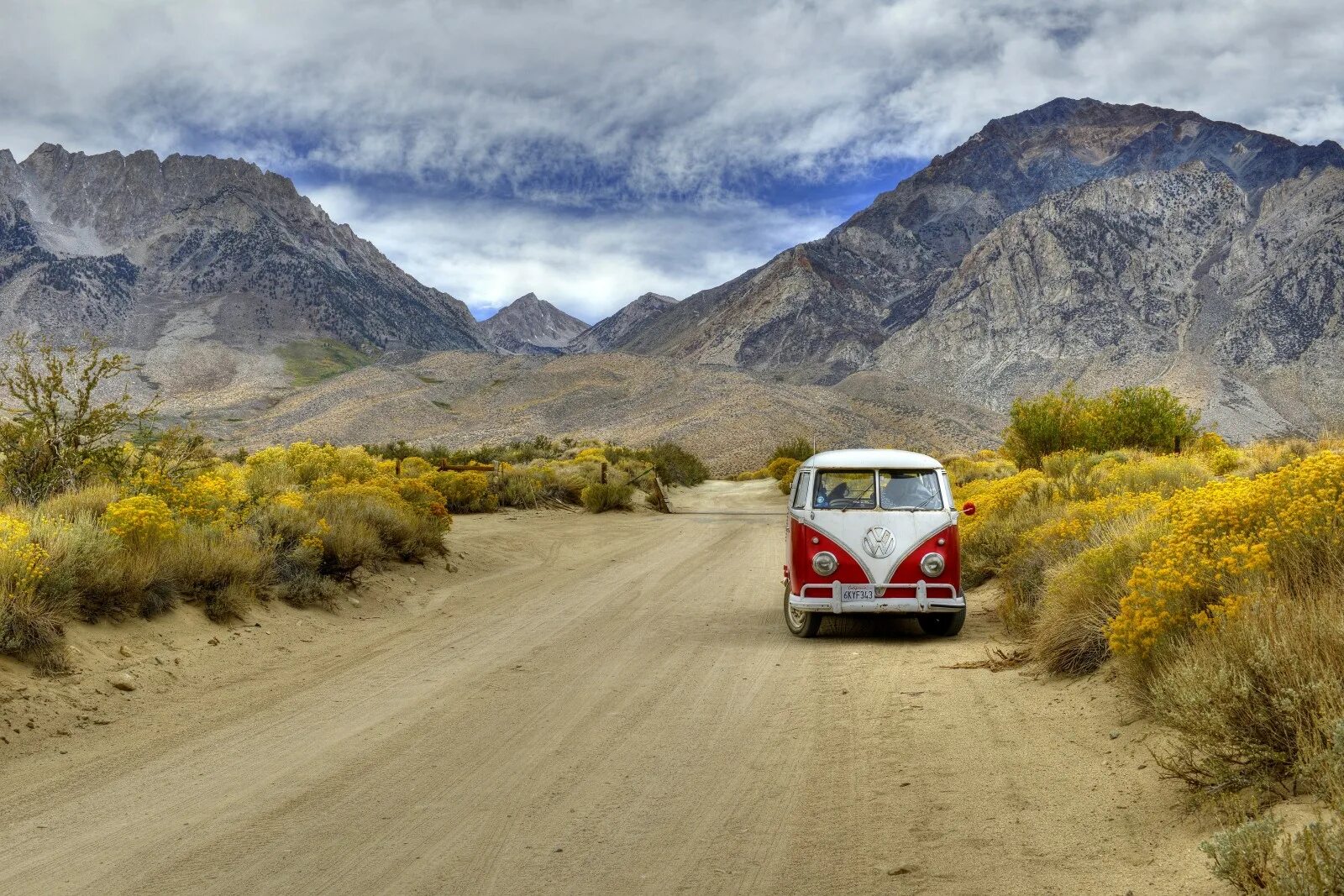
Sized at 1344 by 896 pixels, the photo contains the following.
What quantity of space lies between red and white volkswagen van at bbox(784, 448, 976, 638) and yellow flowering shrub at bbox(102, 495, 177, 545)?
6918 millimetres

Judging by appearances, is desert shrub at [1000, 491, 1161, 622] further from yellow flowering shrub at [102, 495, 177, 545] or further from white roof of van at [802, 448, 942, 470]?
yellow flowering shrub at [102, 495, 177, 545]

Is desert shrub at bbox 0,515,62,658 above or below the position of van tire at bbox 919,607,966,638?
above

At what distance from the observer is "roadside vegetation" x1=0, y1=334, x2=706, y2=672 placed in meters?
8.88

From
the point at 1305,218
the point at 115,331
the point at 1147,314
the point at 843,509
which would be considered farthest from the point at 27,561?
the point at 1305,218

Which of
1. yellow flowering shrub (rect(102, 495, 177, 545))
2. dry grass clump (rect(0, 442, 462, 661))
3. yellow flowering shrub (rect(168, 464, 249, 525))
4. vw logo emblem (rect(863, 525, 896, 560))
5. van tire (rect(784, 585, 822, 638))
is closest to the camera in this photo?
dry grass clump (rect(0, 442, 462, 661))

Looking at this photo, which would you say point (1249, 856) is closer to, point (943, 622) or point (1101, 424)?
point (943, 622)

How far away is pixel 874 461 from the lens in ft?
38.3

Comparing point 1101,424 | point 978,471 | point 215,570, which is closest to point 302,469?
point 215,570

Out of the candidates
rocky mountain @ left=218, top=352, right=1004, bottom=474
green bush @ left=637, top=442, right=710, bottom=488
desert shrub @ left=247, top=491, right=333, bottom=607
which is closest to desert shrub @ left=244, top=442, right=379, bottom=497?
desert shrub @ left=247, top=491, right=333, bottom=607

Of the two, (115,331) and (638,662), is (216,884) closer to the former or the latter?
(638,662)

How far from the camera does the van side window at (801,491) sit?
11.6 meters

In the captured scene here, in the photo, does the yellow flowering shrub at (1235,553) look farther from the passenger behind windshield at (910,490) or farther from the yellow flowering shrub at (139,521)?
the yellow flowering shrub at (139,521)

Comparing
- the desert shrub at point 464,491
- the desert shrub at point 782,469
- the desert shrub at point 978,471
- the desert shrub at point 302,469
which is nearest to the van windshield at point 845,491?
the desert shrub at point 302,469

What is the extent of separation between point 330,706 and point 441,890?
4040 mm
